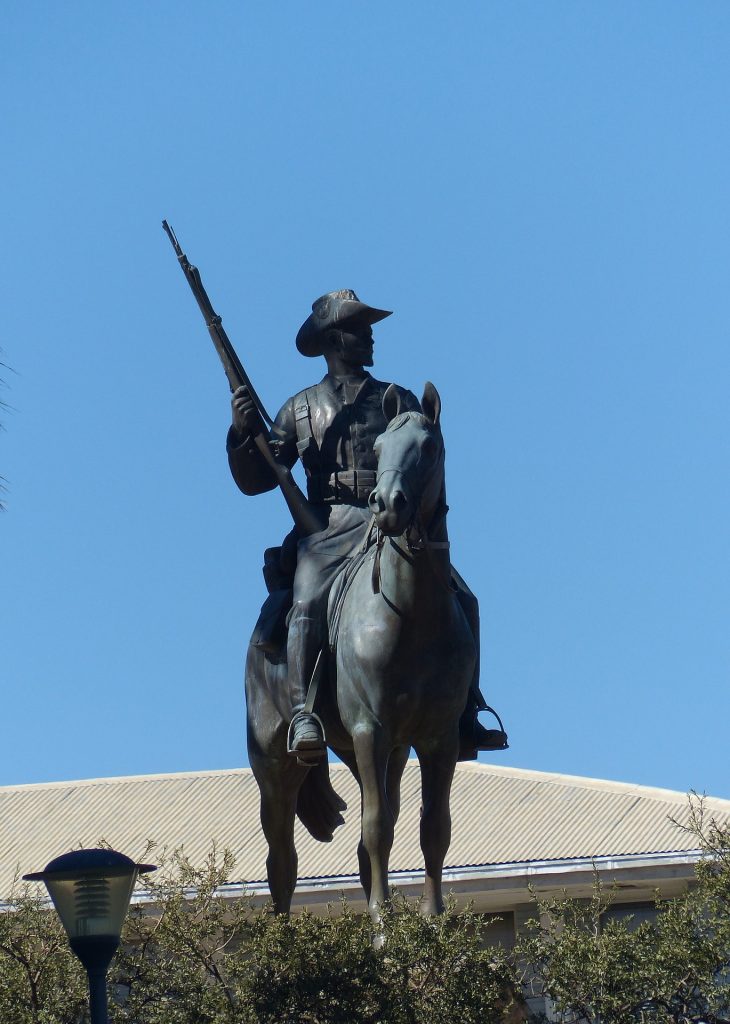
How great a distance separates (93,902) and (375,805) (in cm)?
221

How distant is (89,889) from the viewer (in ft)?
34.6

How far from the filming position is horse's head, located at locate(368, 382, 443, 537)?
11539 millimetres

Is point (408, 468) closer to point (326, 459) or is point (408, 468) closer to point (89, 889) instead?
point (326, 459)

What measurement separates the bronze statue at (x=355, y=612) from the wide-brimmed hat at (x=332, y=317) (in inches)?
0.4

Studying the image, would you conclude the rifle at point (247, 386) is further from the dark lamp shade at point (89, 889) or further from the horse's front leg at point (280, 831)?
the dark lamp shade at point (89, 889)

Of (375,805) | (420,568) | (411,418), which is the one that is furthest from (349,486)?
(375,805)

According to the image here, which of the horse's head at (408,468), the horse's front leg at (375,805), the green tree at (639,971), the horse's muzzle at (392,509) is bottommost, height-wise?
the green tree at (639,971)

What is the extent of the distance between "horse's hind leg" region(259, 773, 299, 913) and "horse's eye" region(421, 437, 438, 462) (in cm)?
306

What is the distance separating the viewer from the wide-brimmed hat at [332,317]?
14.0 metres

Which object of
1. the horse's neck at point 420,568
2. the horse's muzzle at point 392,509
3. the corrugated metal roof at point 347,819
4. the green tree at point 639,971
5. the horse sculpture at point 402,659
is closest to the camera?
the green tree at point 639,971

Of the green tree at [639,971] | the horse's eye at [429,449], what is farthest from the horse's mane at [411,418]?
the green tree at [639,971]

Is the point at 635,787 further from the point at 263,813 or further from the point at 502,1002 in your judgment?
the point at 502,1002

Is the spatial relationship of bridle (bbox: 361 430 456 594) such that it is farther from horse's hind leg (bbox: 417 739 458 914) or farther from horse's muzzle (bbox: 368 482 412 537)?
horse's hind leg (bbox: 417 739 458 914)

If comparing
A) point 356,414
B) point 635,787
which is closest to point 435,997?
point 356,414
